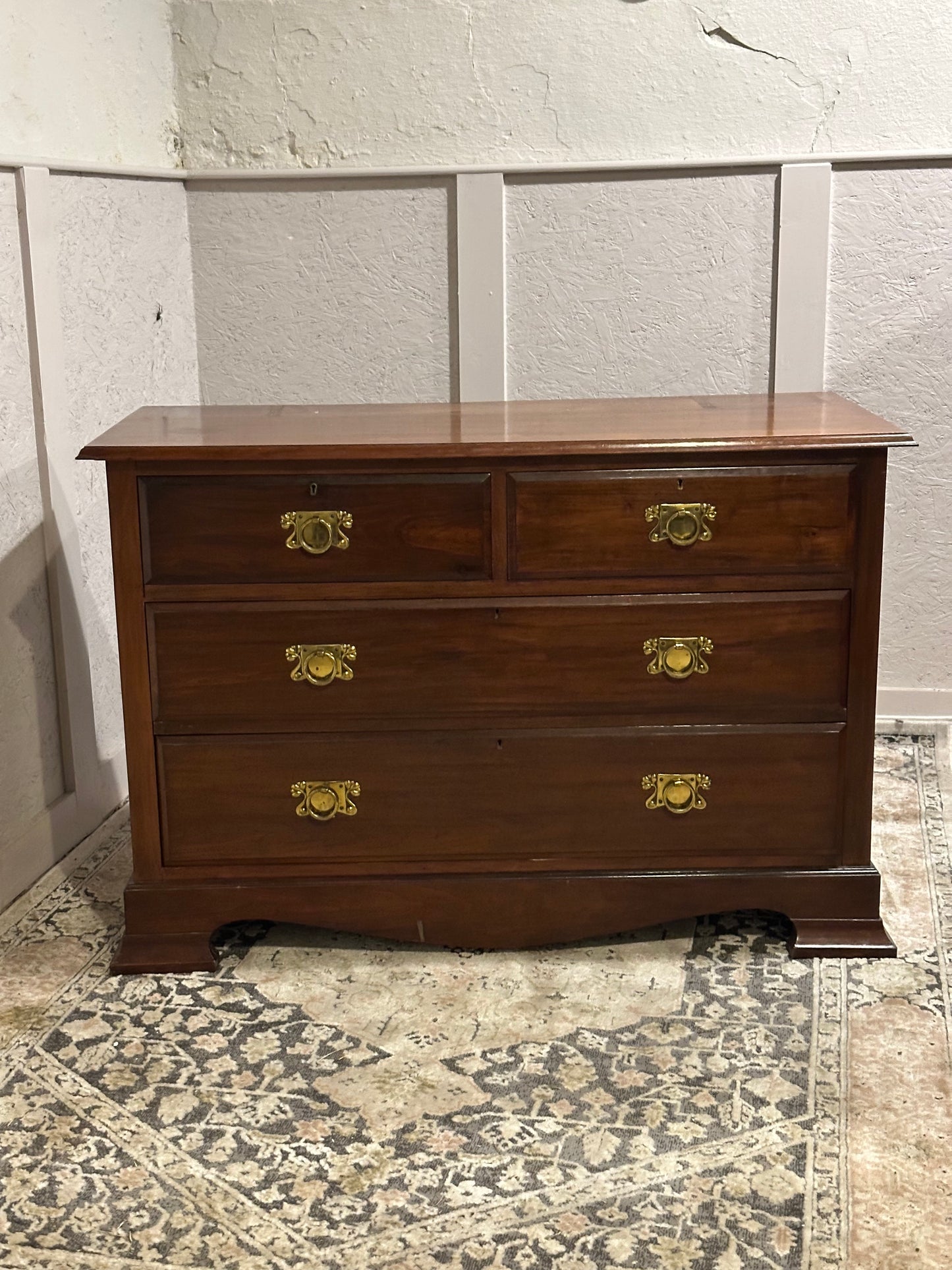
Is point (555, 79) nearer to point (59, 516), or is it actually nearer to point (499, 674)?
point (59, 516)

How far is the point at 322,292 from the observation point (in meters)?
3.52

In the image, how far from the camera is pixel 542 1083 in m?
2.10

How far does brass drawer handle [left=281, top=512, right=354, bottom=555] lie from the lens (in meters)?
2.31

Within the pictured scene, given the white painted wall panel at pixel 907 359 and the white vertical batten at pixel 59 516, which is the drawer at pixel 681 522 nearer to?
the white vertical batten at pixel 59 516

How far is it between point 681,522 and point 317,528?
60cm

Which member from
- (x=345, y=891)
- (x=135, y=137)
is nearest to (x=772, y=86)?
(x=135, y=137)

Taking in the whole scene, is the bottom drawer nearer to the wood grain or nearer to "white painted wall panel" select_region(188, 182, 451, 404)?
the wood grain

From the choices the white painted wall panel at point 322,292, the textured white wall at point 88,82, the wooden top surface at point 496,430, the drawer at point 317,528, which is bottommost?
the drawer at point 317,528

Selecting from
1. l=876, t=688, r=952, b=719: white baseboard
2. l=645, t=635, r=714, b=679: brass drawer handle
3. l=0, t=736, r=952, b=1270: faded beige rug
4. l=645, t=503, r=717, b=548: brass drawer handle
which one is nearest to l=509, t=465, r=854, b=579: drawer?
l=645, t=503, r=717, b=548: brass drawer handle

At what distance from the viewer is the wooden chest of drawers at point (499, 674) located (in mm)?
2307

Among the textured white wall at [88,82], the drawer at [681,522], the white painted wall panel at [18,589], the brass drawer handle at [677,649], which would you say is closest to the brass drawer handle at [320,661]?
the drawer at [681,522]

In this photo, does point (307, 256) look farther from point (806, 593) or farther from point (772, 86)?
point (806, 593)

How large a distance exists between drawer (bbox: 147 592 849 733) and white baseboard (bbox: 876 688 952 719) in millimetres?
1312

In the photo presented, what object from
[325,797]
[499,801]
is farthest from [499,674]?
[325,797]
